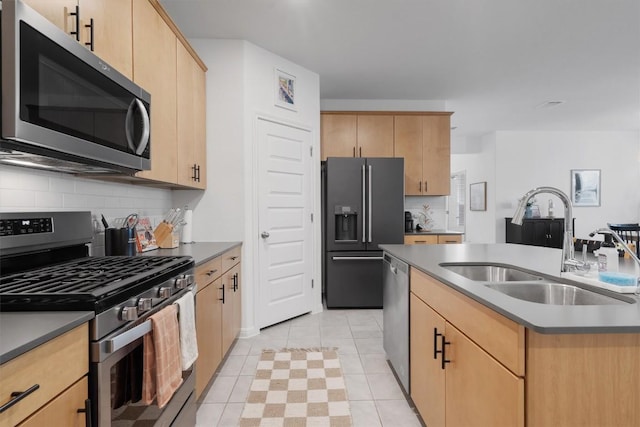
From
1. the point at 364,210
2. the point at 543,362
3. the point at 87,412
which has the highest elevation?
the point at 364,210

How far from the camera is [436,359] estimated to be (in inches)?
61.6

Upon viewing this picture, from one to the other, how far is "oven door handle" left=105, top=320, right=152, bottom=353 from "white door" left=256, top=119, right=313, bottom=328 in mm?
2027

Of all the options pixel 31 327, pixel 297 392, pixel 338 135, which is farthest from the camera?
pixel 338 135

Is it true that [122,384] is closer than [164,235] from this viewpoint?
Yes

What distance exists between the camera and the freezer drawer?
13.1 feet

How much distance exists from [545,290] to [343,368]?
5.10 ft

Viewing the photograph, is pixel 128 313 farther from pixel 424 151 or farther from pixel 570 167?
pixel 570 167

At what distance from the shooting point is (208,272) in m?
2.09

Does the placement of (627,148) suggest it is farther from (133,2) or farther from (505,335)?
(133,2)

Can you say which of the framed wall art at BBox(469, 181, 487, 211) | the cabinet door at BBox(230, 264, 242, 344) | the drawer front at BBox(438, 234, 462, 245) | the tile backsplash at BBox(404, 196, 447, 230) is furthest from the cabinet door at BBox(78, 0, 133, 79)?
the framed wall art at BBox(469, 181, 487, 211)

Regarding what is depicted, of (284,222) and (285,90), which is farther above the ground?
(285,90)

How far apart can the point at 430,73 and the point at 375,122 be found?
2.82 feet

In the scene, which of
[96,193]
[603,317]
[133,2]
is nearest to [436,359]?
[603,317]

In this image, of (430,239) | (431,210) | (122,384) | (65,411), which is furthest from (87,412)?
(431,210)
